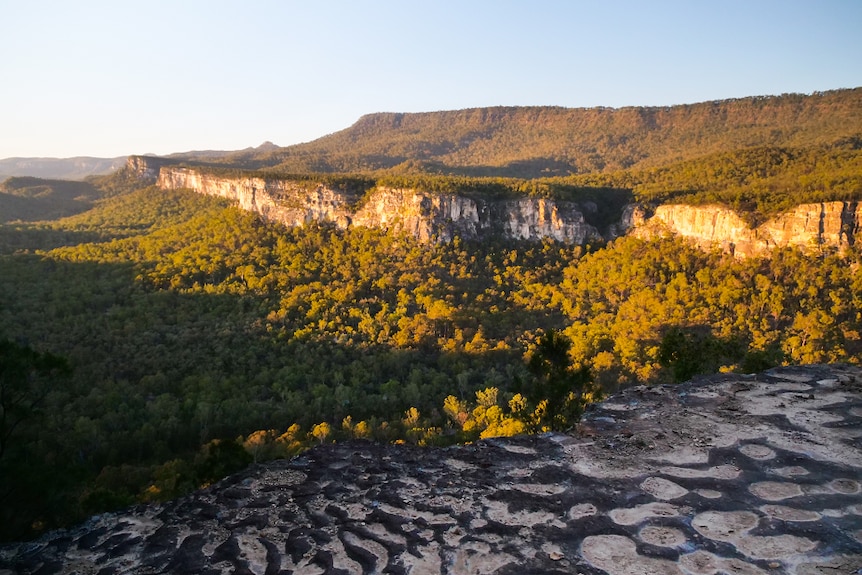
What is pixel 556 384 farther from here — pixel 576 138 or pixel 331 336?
pixel 576 138

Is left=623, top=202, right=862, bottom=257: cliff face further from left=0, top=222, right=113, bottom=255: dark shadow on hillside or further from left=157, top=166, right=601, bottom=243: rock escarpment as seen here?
left=0, top=222, right=113, bottom=255: dark shadow on hillside

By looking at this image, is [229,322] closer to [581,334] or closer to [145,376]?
[145,376]

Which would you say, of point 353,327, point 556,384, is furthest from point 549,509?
point 353,327

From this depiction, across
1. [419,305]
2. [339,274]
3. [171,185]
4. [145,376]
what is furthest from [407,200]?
[171,185]

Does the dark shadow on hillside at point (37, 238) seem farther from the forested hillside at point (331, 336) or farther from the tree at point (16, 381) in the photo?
the tree at point (16, 381)

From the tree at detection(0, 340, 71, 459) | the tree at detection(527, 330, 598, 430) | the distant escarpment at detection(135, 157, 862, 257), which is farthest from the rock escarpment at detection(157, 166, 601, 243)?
the tree at detection(0, 340, 71, 459)
